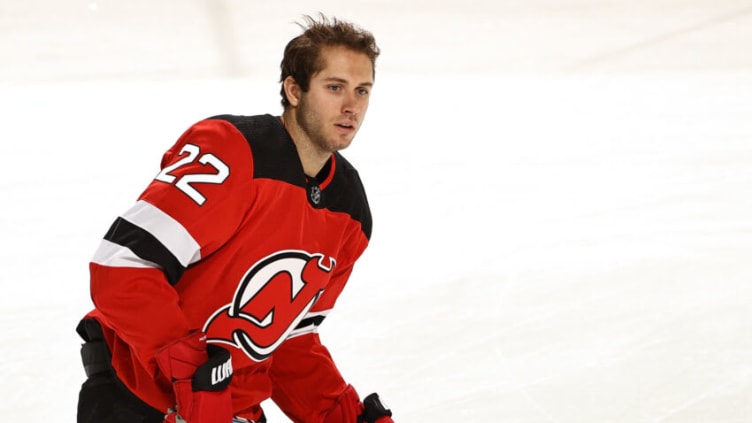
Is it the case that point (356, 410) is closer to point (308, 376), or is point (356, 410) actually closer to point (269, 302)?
point (308, 376)

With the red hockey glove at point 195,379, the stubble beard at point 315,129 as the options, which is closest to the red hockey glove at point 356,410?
the red hockey glove at point 195,379

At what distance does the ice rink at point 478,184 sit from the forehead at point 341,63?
2.81 ft

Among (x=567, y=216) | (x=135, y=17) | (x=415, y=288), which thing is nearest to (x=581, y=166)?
(x=567, y=216)

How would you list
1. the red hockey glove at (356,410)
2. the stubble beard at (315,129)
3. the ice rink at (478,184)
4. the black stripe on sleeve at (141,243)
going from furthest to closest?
the ice rink at (478,184) < the red hockey glove at (356,410) < the stubble beard at (315,129) < the black stripe on sleeve at (141,243)

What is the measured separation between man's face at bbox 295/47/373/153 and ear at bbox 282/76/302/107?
0.4 inches

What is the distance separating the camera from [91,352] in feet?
5.70

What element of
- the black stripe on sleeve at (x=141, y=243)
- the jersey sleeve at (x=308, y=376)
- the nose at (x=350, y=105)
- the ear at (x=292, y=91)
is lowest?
the jersey sleeve at (x=308, y=376)

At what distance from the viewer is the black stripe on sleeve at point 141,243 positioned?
4.87 feet

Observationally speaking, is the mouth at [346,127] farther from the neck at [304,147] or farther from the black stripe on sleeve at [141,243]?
the black stripe on sleeve at [141,243]

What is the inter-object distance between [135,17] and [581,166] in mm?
2921

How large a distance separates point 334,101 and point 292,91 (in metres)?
0.08

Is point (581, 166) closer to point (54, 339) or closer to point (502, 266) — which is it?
point (502, 266)

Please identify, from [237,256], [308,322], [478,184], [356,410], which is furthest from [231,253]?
[478,184]

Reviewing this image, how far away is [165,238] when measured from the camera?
58.7 inches
